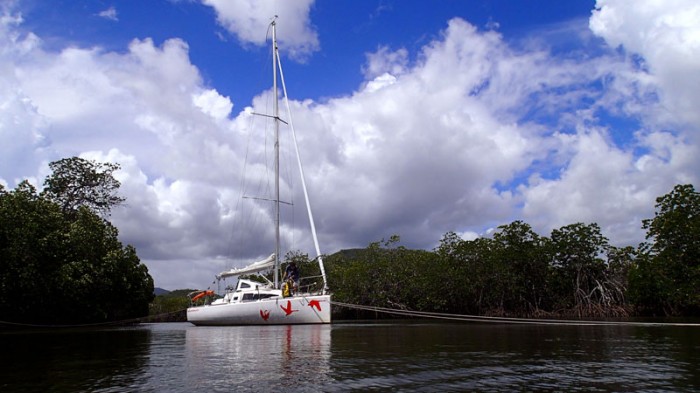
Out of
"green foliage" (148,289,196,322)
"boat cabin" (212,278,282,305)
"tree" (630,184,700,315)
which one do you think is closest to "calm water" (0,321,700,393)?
"boat cabin" (212,278,282,305)

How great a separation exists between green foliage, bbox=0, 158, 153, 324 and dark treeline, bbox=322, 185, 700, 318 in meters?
32.6

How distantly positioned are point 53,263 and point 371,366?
35305 millimetres

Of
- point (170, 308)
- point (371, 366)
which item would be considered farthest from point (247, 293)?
point (170, 308)

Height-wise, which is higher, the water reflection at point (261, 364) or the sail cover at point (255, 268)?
the sail cover at point (255, 268)

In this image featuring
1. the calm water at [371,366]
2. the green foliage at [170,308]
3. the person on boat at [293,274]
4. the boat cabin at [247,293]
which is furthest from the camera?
the green foliage at [170,308]

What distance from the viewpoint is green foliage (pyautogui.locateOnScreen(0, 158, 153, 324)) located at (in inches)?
1483

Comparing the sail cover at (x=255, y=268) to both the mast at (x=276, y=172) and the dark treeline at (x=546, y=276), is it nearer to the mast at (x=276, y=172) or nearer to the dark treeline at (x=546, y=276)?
the mast at (x=276, y=172)

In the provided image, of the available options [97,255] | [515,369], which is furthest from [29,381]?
[97,255]

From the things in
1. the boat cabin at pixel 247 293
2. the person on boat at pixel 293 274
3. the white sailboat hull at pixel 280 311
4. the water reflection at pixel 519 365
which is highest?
the person on boat at pixel 293 274

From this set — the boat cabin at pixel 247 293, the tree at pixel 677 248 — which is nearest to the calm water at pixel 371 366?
the boat cabin at pixel 247 293

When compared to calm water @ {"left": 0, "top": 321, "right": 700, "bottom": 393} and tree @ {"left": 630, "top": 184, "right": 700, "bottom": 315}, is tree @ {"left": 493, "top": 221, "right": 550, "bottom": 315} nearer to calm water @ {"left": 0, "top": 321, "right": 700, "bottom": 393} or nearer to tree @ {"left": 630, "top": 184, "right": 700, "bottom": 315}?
tree @ {"left": 630, "top": 184, "right": 700, "bottom": 315}

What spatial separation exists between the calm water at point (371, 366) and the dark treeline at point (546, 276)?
2735 centimetres

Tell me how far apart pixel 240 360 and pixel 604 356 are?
41.6 ft

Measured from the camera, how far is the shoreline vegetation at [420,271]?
4022cm
